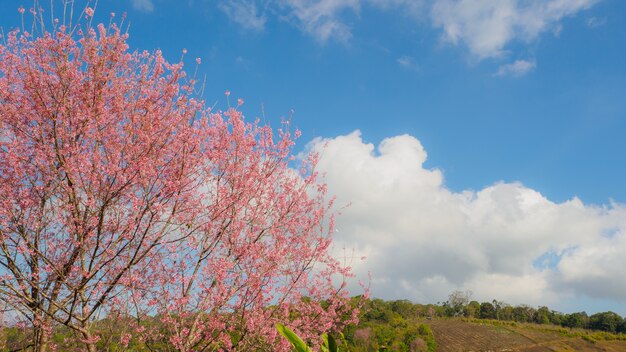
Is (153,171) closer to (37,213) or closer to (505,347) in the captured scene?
(37,213)

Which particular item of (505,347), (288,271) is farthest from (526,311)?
(288,271)

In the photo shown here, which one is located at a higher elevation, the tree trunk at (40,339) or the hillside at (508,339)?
the hillside at (508,339)

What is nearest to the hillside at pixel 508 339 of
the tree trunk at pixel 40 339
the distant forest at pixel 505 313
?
the distant forest at pixel 505 313

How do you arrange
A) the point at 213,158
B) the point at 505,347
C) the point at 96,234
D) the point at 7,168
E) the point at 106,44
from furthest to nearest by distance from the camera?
the point at 505,347 < the point at 213,158 < the point at 106,44 < the point at 7,168 < the point at 96,234

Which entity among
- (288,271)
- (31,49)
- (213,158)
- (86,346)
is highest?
(31,49)

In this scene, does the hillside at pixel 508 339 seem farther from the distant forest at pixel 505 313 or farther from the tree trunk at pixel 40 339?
the tree trunk at pixel 40 339

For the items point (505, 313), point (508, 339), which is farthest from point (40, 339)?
point (505, 313)

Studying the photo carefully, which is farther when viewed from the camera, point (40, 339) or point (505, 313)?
point (505, 313)

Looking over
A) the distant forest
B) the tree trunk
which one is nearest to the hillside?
the distant forest

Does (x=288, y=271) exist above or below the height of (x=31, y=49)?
below

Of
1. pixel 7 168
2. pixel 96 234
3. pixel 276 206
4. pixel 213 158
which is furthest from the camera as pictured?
pixel 276 206

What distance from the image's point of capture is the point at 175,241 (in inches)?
293

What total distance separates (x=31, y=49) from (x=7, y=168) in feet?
6.69

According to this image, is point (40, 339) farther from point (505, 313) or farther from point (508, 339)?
point (505, 313)
